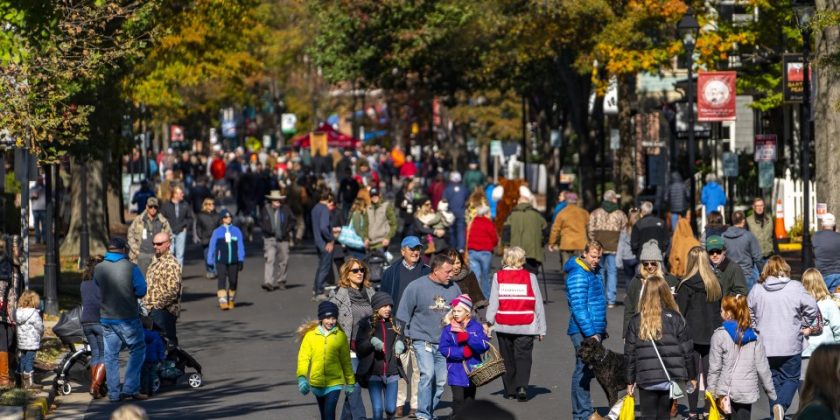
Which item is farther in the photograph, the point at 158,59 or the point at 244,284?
the point at 158,59

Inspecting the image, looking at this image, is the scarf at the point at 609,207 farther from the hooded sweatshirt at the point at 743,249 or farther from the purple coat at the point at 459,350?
the purple coat at the point at 459,350

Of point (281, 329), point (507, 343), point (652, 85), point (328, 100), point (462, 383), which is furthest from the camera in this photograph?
point (328, 100)

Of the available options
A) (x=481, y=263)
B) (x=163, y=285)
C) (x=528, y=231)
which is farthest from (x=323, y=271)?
(x=163, y=285)

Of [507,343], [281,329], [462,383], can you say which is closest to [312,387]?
[462,383]

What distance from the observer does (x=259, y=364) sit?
1886 centimetres

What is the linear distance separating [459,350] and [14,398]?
13.3 feet

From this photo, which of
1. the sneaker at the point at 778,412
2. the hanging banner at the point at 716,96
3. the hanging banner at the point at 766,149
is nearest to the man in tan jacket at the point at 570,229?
the hanging banner at the point at 716,96

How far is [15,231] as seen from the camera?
3541 centimetres

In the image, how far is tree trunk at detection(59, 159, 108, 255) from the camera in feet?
116

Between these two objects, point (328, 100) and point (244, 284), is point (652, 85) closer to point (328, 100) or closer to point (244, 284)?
point (244, 284)

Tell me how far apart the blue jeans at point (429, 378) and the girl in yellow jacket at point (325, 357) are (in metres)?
1.51

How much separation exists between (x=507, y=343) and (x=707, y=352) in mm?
2041

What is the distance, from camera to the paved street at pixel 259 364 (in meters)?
15.5

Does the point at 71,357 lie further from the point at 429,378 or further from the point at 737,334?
the point at 737,334
